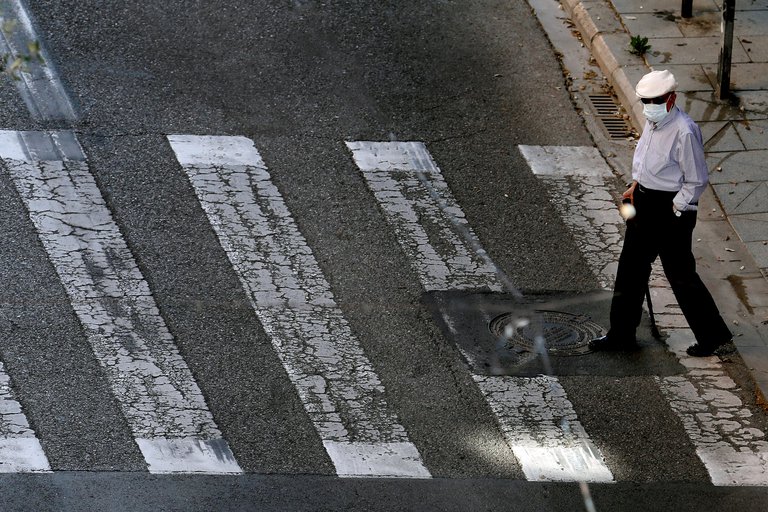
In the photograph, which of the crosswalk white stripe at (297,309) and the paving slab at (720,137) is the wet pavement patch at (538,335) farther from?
the paving slab at (720,137)

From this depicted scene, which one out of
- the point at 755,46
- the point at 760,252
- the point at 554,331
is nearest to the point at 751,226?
the point at 760,252

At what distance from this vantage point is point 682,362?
8.64 metres

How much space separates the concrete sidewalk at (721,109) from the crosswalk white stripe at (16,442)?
4.65 m

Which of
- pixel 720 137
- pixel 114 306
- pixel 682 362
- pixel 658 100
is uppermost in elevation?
pixel 658 100

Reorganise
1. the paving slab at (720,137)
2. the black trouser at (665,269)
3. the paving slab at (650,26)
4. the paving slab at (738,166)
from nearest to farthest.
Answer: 1. the black trouser at (665,269)
2. the paving slab at (738,166)
3. the paving slab at (720,137)
4. the paving slab at (650,26)

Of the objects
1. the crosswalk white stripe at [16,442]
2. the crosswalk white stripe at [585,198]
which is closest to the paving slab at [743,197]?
the crosswalk white stripe at [585,198]

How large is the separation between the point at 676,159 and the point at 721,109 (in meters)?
4.00

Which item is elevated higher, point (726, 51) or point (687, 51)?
point (726, 51)

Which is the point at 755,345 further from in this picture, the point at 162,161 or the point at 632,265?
the point at 162,161

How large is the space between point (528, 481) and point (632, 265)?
6.22ft

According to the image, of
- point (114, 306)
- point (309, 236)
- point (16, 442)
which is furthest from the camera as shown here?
point (309, 236)

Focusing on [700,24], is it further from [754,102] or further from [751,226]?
[751,226]

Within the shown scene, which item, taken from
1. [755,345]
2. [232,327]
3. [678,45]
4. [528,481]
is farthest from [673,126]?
[678,45]

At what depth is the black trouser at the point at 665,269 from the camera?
8234 mm
